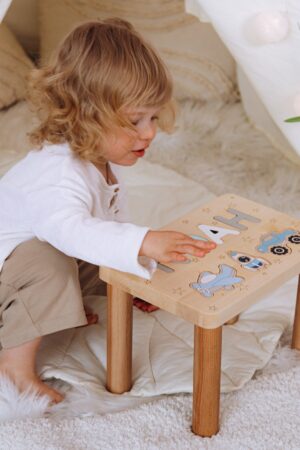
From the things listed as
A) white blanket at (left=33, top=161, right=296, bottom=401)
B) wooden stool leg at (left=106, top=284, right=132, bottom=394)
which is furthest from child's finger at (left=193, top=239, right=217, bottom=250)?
white blanket at (left=33, top=161, right=296, bottom=401)

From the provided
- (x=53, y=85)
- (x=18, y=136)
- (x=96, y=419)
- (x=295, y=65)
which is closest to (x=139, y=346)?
(x=96, y=419)

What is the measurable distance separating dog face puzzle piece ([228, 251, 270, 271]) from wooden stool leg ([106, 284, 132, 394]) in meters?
0.18

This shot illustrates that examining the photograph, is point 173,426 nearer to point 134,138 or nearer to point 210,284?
point 210,284

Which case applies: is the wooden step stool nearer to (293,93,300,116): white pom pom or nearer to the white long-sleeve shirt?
the white long-sleeve shirt

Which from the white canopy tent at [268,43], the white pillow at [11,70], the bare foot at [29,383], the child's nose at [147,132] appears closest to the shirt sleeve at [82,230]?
the child's nose at [147,132]

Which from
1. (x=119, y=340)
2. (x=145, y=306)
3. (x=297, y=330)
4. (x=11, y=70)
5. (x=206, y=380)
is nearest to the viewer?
(x=206, y=380)

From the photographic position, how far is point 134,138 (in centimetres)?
138

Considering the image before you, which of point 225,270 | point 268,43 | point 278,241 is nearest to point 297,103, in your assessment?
point 268,43

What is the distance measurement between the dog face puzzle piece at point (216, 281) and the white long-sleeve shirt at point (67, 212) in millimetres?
78

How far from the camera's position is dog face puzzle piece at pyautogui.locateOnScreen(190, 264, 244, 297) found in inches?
49.6

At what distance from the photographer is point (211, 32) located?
7.68 feet

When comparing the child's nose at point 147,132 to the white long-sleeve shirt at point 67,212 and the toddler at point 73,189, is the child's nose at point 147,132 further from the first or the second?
the white long-sleeve shirt at point 67,212

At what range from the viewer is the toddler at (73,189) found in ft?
4.22

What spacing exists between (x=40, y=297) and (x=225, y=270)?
0.30 metres
